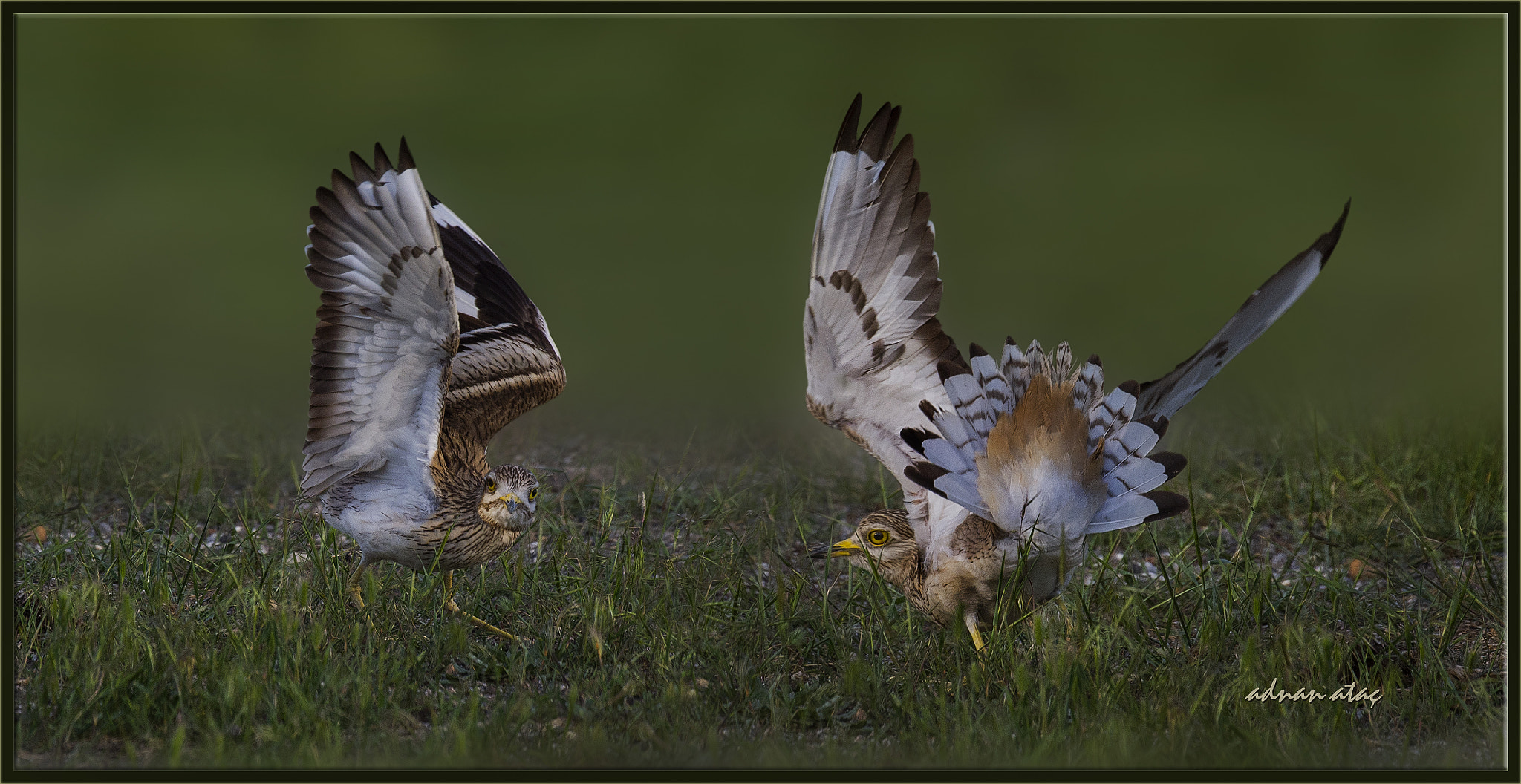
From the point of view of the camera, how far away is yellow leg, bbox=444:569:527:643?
13.2 ft

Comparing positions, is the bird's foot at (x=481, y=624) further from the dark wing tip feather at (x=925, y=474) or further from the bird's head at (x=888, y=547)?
the dark wing tip feather at (x=925, y=474)

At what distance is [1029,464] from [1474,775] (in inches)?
55.5

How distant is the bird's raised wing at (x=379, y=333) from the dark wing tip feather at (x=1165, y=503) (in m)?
2.22

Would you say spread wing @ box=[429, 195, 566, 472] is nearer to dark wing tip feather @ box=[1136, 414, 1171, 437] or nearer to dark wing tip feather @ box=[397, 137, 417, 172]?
dark wing tip feather @ box=[397, 137, 417, 172]

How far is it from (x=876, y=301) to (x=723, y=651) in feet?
4.14

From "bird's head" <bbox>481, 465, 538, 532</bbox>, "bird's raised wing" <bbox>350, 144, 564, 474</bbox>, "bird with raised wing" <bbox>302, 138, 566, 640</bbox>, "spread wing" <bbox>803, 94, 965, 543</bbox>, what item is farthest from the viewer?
"bird's raised wing" <bbox>350, 144, 564, 474</bbox>

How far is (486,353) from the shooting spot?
4.60 metres

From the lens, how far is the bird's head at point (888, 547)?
4.25 m

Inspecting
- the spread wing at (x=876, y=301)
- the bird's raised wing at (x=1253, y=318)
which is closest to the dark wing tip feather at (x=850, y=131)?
the spread wing at (x=876, y=301)

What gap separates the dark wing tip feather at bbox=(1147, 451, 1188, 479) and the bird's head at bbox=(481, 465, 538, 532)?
2.18 metres

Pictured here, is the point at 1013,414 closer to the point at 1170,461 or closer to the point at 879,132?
the point at 1170,461

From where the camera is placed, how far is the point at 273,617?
3781 millimetres

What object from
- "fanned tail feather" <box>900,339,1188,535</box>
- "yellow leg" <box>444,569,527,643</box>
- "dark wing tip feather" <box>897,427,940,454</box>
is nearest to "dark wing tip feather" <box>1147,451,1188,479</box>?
"fanned tail feather" <box>900,339,1188,535</box>

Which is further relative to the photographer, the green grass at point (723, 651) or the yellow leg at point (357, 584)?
the yellow leg at point (357, 584)
